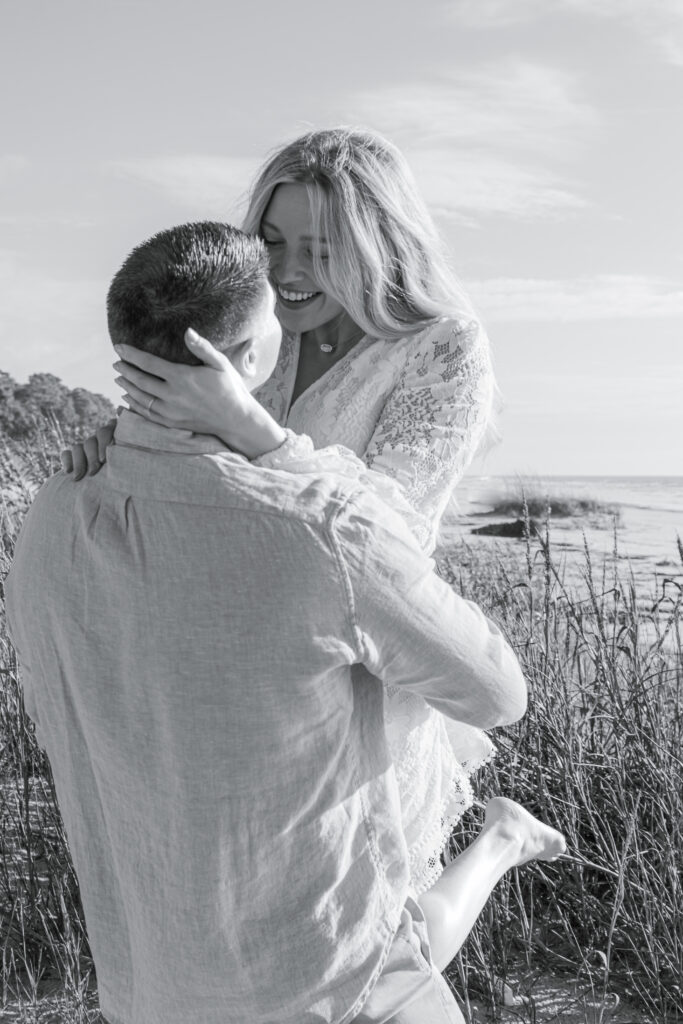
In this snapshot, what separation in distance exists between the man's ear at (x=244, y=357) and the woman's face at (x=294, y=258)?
0.74m

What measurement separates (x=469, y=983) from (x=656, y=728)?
782 mm

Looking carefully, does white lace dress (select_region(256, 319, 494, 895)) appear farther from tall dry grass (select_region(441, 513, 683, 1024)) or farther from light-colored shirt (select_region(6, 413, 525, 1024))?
tall dry grass (select_region(441, 513, 683, 1024))

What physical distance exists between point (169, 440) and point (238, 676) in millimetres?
268

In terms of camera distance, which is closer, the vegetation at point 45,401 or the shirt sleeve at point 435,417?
the shirt sleeve at point 435,417

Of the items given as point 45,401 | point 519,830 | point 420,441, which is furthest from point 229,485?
point 45,401

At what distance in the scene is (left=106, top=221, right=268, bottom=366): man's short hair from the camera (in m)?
1.11

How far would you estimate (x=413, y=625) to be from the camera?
107 centimetres

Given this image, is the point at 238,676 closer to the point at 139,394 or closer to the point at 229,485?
the point at 229,485

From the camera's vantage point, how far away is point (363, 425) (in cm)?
182

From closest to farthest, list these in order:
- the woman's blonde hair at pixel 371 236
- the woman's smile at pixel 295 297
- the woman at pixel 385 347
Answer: the woman at pixel 385 347
the woman's blonde hair at pixel 371 236
the woman's smile at pixel 295 297

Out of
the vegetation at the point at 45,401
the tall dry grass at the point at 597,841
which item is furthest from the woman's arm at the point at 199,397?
the vegetation at the point at 45,401

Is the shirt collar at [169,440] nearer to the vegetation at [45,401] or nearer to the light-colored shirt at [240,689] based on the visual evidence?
the light-colored shirt at [240,689]

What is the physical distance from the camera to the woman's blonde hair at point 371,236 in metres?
1.83

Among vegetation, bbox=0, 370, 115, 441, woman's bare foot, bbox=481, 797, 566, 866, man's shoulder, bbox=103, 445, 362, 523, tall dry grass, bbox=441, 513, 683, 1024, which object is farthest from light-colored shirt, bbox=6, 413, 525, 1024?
vegetation, bbox=0, 370, 115, 441
